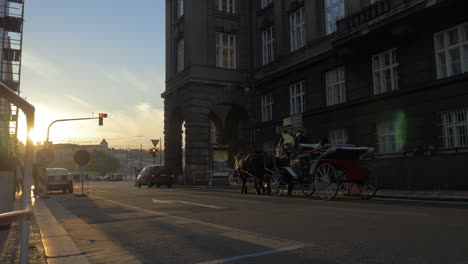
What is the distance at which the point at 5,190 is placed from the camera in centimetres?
312

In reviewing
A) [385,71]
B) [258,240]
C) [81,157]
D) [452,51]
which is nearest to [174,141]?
[81,157]

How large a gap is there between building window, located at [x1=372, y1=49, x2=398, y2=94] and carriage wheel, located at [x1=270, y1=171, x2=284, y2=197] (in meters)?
8.26

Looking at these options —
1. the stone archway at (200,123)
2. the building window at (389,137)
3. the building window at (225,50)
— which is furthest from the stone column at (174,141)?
the building window at (389,137)

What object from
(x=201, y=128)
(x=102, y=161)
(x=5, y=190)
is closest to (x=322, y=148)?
(x=5, y=190)

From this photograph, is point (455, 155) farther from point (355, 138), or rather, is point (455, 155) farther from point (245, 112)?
point (245, 112)

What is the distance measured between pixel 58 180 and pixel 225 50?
16320 millimetres

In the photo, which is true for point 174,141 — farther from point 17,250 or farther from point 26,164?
point 26,164

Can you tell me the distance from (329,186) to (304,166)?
4.43ft

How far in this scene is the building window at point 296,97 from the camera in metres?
25.2

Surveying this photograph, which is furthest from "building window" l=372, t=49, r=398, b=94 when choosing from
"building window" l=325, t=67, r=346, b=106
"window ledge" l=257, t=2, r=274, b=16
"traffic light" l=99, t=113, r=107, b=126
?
"traffic light" l=99, t=113, r=107, b=126

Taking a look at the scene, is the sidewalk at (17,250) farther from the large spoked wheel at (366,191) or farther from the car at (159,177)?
A: the car at (159,177)

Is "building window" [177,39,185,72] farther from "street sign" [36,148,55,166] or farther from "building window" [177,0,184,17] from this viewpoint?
"street sign" [36,148,55,166]

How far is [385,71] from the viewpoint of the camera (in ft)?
62.9

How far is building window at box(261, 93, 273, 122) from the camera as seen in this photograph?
1131 inches
